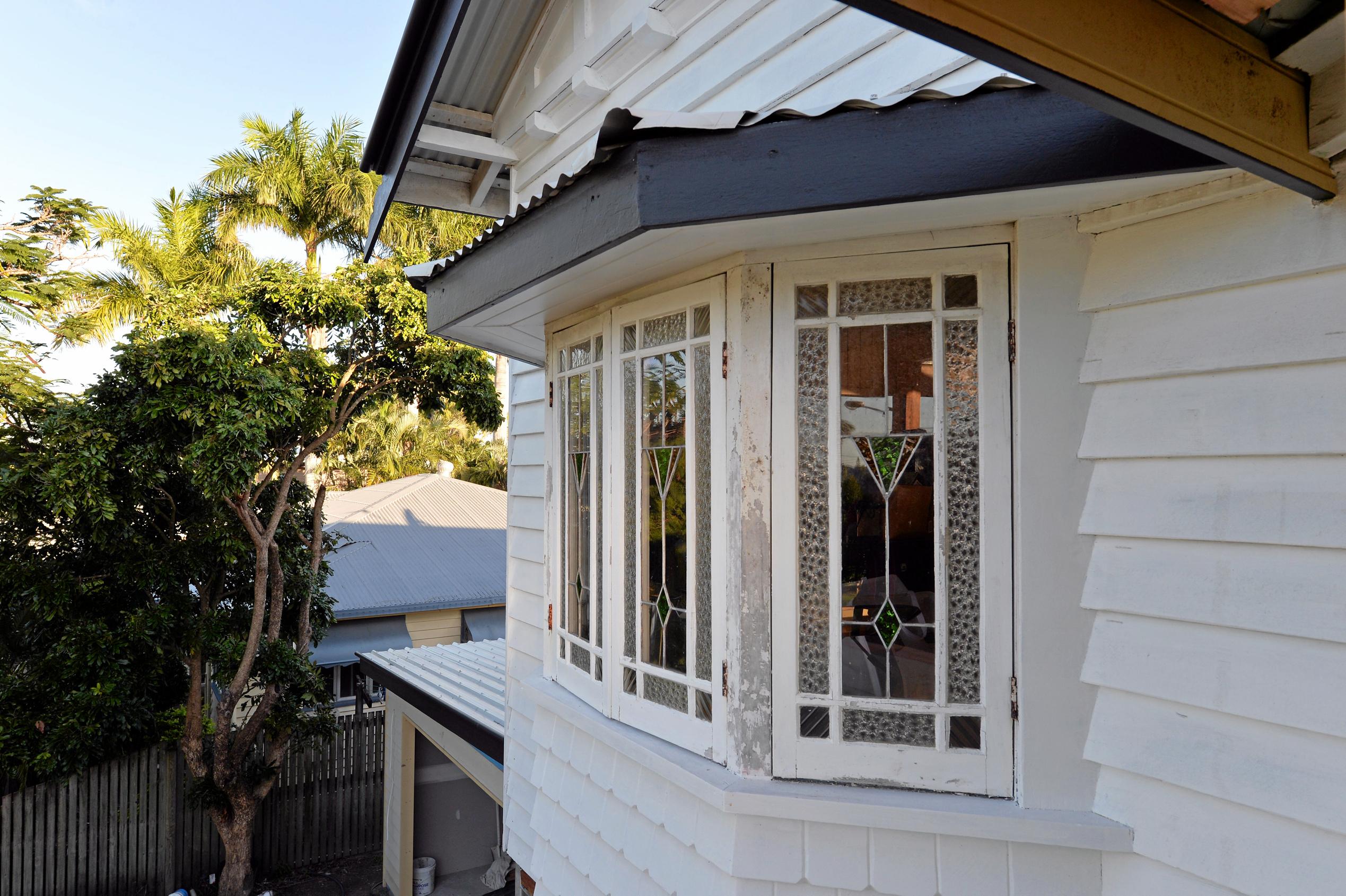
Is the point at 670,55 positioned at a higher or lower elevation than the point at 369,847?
higher

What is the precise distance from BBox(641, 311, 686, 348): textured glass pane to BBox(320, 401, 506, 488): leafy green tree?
1807 centimetres

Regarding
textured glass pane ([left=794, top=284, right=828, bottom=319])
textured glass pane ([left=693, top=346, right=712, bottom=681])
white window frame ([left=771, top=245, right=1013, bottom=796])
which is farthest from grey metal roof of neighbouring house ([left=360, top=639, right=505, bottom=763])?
textured glass pane ([left=794, top=284, right=828, bottom=319])

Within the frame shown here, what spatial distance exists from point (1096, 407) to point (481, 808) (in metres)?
9.56

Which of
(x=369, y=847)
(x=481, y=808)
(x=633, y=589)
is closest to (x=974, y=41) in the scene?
(x=633, y=589)

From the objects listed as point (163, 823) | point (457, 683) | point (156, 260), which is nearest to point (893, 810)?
point (457, 683)

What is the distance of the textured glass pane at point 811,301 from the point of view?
7.35ft

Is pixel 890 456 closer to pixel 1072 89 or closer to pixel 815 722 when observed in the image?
pixel 815 722

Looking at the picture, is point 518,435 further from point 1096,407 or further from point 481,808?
point 481,808

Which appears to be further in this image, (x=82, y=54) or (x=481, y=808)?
(x=82, y=54)

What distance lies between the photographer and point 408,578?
1281 cm

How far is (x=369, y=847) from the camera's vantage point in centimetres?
1041

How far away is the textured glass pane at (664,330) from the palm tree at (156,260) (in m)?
8.17

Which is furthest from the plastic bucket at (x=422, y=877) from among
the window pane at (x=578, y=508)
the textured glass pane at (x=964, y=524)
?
the textured glass pane at (x=964, y=524)

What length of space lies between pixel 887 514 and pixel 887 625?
300mm
